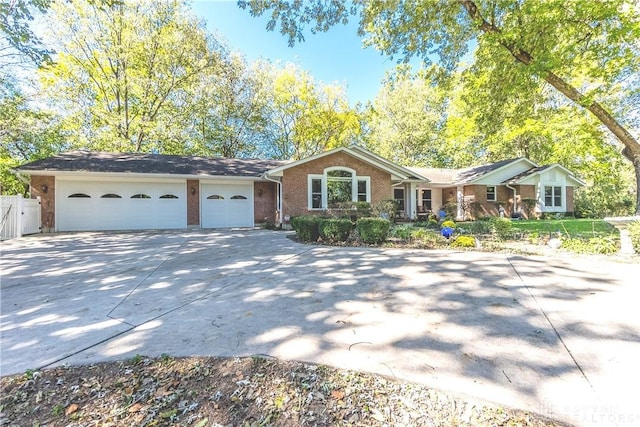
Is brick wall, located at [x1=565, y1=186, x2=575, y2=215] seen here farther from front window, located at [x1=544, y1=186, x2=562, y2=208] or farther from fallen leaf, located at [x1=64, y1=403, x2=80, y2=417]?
fallen leaf, located at [x1=64, y1=403, x2=80, y2=417]

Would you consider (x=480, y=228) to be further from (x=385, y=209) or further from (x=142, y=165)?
(x=142, y=165)

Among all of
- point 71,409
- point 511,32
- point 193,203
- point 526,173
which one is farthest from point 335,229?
point 526,173

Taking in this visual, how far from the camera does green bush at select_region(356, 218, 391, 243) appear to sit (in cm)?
875

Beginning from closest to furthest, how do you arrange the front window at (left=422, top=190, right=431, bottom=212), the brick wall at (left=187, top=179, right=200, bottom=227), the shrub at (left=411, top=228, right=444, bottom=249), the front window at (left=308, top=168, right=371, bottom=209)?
the shrub at (left=411, top=228, right=444, bottom=249) → the brick wall at (left=187, top=179, right=200, bottom=227) → the front window at (left=308, top=168, right=371, bottom=209) → the front window at (left=422, top=190, right=431, bottom=212)

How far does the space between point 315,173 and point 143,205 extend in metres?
8.52

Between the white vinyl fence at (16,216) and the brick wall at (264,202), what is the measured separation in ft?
30.1

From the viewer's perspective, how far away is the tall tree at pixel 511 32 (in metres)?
8.18

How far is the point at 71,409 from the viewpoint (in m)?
1.97

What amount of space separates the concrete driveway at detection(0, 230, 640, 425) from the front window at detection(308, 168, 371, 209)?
857 centimetres

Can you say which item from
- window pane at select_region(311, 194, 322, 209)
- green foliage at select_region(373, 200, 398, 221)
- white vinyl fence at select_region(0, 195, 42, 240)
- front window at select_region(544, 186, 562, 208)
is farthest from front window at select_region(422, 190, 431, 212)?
white vinyl fence at select_region(0, 195, 42, 240)

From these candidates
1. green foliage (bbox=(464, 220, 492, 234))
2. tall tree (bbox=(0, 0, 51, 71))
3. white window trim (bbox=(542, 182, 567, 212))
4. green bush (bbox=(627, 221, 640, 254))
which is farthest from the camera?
white window trim (bbox=(542, 182, 567, 212))

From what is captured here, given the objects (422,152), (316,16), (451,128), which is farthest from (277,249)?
(422,152)

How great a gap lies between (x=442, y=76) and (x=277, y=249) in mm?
10487

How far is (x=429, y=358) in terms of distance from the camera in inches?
98.3
